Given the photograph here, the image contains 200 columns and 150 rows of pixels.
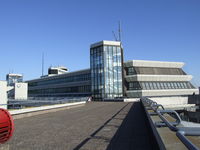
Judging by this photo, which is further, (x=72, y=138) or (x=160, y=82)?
(x=160, y=82)

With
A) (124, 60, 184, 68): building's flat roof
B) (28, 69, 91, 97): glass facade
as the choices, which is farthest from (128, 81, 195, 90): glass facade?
(28, 69, 91, 97): glass facade

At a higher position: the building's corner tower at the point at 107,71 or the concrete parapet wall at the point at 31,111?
the building's corner tower at the point at 107,71

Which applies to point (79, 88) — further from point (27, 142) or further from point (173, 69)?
point (27, 142)

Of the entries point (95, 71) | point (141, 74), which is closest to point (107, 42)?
point (95, 71)

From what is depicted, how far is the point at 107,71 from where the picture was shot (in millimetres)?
52938

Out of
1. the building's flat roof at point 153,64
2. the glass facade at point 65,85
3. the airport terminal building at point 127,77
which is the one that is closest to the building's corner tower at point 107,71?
the airport terminal building at point 127,77

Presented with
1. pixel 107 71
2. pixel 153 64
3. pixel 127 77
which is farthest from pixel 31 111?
pixel 153 64

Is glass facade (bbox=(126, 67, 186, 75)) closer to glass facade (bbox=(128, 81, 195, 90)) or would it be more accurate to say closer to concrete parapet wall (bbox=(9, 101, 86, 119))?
glass facade (bbox=(128, 81, 195, 90))

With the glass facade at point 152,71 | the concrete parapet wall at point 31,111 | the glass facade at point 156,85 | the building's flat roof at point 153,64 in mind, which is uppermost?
the building's flat roof at point 153,64

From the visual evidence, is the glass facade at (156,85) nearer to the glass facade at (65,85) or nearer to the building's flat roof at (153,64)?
the building's flat roof at (153,64)

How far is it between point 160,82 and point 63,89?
3496 cm

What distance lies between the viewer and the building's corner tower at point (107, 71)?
52.6 m

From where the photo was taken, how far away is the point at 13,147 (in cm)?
634

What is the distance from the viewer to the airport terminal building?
2084 inches
